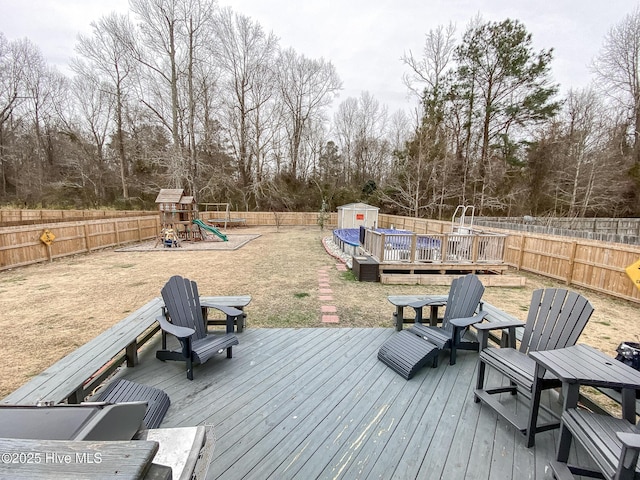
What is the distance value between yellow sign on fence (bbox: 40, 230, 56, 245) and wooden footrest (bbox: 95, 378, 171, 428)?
960 cm

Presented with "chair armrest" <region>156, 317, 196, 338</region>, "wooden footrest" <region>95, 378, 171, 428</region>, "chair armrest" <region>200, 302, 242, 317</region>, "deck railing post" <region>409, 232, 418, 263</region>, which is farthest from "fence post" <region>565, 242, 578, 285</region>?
"wooden footrest" <region>95, 378, 171, 428</region>

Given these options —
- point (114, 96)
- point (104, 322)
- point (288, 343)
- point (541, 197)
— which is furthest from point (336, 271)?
point (114, 96)

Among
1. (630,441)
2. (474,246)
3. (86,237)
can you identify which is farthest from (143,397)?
(86,237)

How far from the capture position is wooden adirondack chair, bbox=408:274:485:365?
2904 millimetres

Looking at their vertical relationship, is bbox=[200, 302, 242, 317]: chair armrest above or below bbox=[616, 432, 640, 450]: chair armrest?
below

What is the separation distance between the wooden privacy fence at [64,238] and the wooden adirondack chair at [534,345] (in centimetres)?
1155

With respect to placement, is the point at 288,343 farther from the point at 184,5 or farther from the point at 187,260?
the point at 184,5

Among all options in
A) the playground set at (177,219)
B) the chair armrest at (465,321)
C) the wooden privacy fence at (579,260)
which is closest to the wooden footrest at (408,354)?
the chair armrest at (465,321)

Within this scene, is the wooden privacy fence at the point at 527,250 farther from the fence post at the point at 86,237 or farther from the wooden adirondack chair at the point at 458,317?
the wooden adirondack chair at the point at 458,317

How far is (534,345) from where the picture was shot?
2.49 m

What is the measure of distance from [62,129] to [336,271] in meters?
28.7

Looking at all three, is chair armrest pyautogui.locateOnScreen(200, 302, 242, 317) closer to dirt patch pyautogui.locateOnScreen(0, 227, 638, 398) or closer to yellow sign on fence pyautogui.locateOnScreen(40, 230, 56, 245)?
dirt patch pyautogui.locateOnScreen(0, 227, 638, 398)

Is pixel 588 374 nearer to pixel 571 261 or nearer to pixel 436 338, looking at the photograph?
pixel 436 338

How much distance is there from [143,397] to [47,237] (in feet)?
33.1
